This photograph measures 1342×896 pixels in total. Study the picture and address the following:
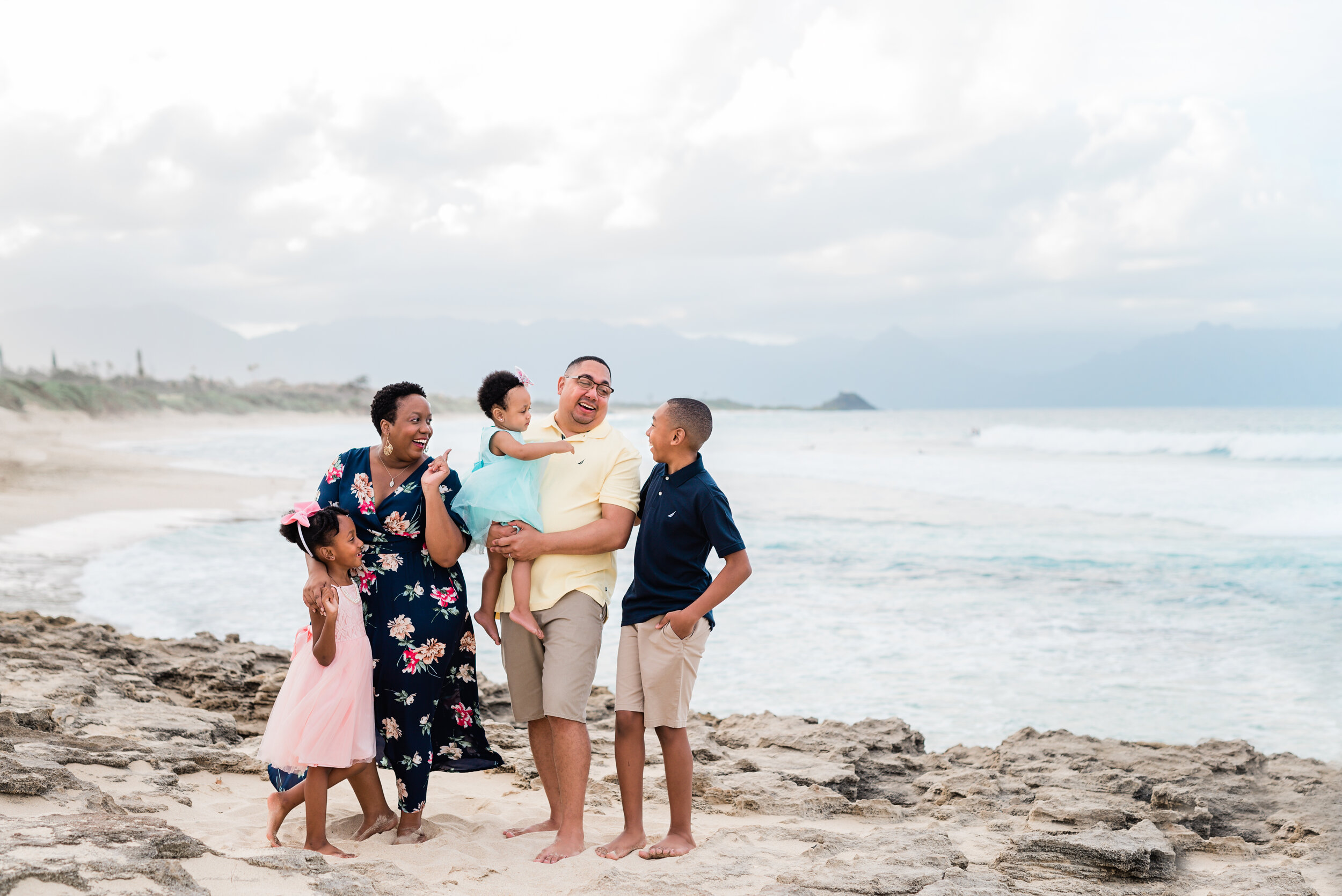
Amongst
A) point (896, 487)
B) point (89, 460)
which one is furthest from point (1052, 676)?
point (89, 460)

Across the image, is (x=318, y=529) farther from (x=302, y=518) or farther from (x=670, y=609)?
(x=670, y=609)

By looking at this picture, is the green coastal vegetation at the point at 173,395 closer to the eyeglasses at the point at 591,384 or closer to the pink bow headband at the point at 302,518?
the pink bow headband at the point at 302,518

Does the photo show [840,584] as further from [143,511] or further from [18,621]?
[143,511]

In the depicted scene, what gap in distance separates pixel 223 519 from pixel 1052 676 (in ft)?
41.0

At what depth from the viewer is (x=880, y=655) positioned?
27.6 feet

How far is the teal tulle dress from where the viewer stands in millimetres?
3588

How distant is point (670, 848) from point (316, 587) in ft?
5.50

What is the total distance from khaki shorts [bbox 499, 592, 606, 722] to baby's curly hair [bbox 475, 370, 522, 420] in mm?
782

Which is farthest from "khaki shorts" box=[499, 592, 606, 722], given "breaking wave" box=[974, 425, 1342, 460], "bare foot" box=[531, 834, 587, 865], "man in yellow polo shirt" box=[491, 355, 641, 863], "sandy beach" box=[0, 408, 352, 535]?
"breaking wave" box=[974, 425, 1342, 460]

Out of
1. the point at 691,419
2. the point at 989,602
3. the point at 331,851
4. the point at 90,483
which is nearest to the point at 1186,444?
the point at 989,602

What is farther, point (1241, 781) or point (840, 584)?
point (840, 584)

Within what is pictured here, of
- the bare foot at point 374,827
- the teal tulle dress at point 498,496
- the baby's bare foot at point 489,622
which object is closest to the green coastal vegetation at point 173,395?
the bare foot at point 374,827

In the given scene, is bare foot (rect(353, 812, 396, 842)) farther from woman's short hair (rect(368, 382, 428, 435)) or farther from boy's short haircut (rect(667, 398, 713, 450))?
boy's short haircut (rect(667, 398, 713, 450))

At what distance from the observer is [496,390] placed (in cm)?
366
